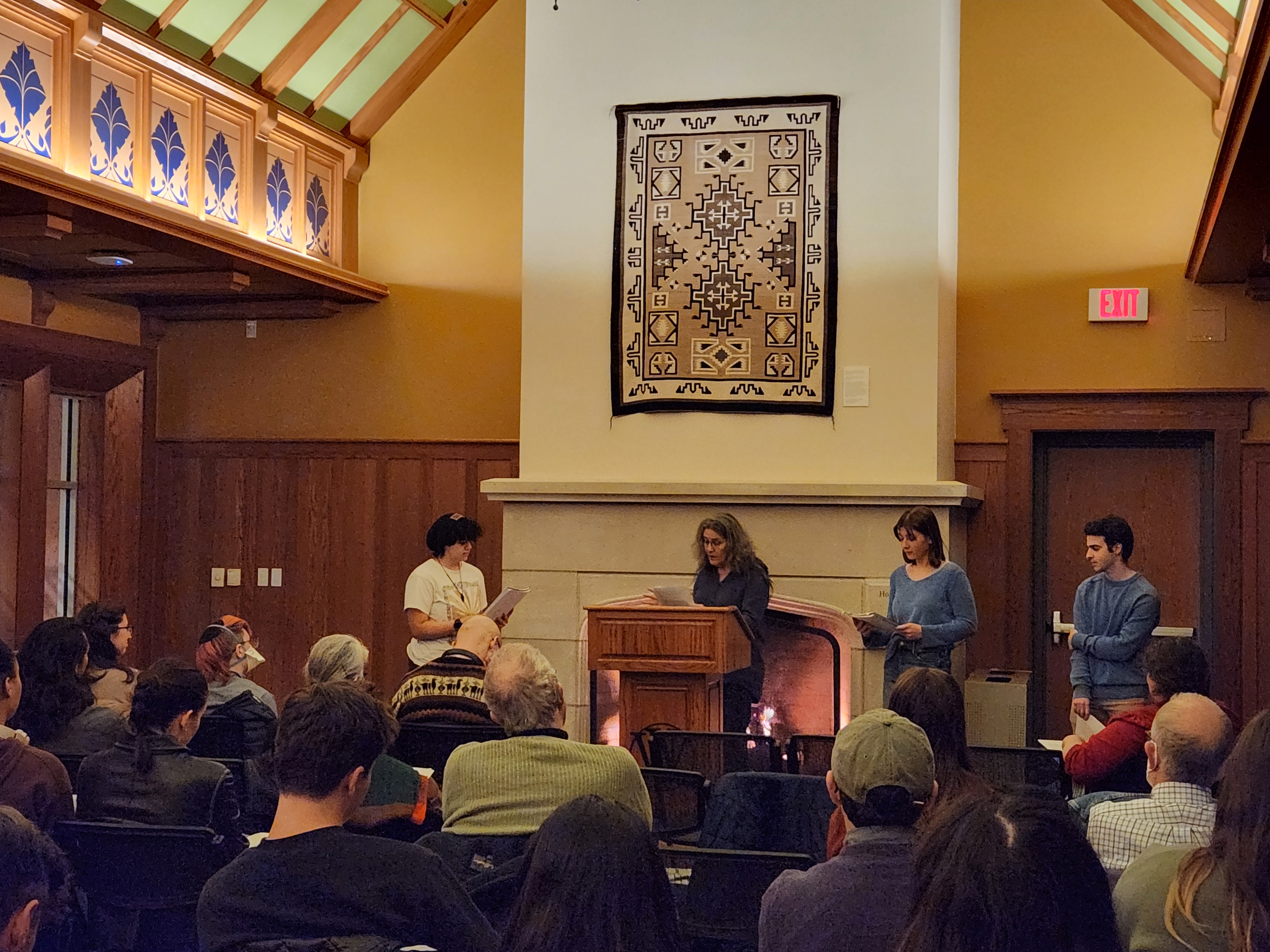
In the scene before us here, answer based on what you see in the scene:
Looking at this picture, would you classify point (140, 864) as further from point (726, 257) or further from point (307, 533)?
point (307, 533)

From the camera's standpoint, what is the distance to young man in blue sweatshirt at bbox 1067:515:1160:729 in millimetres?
4934

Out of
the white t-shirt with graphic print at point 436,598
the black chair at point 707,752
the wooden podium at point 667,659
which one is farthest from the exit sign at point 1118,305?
the black chair at point 707,752

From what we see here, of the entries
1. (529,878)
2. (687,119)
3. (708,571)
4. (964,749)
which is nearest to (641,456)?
(708,571)

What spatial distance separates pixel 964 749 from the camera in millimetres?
2984

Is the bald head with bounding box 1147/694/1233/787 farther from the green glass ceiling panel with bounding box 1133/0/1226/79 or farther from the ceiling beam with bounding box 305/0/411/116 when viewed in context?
the ceiling beam with bounding box 305/0/411/116

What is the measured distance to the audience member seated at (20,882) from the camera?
1.79 m

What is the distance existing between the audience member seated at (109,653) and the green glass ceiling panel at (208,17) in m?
3.49

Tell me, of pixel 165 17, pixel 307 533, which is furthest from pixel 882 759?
pixel 307 533

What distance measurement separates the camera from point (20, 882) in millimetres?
1800

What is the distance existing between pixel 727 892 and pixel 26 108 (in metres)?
4.69

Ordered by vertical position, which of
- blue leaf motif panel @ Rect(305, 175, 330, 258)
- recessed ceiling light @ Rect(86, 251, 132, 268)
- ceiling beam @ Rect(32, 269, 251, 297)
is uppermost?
blue leaf motif panel @ Rect(305, 175, 330, 258)

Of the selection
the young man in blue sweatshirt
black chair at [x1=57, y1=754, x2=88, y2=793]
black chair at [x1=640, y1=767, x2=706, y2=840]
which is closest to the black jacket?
black chair at [x1=57, y1=754, x2=88, y2=793]

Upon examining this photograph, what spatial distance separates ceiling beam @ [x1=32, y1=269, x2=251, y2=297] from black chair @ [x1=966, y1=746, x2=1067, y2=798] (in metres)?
4.98

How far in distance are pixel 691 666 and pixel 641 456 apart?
1.94 m
